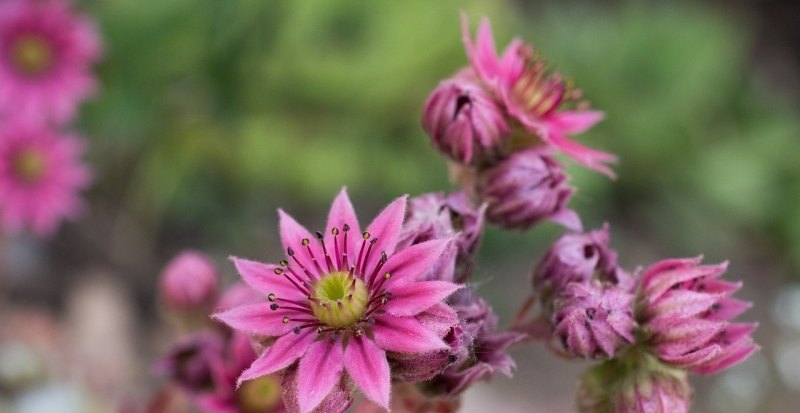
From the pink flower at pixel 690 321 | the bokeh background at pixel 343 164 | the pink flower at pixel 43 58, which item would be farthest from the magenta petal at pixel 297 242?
the pink flower at pixel 43 58

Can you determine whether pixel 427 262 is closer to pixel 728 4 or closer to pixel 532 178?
pixel 532 178

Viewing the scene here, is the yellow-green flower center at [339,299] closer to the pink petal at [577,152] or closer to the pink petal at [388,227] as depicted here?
the pink petal at [388,227]

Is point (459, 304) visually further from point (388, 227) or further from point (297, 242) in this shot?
point (297, 242)

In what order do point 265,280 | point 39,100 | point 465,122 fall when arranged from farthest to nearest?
point 39,100
point 465,122
point 265,280

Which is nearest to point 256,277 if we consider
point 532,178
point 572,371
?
point 532,178

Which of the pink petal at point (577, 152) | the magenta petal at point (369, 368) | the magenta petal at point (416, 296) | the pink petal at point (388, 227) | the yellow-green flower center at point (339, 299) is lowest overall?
the magenta petal at point (369, 368)

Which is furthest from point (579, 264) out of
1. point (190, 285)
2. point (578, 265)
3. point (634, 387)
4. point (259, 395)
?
point (190, 285)

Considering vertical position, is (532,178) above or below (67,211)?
below
